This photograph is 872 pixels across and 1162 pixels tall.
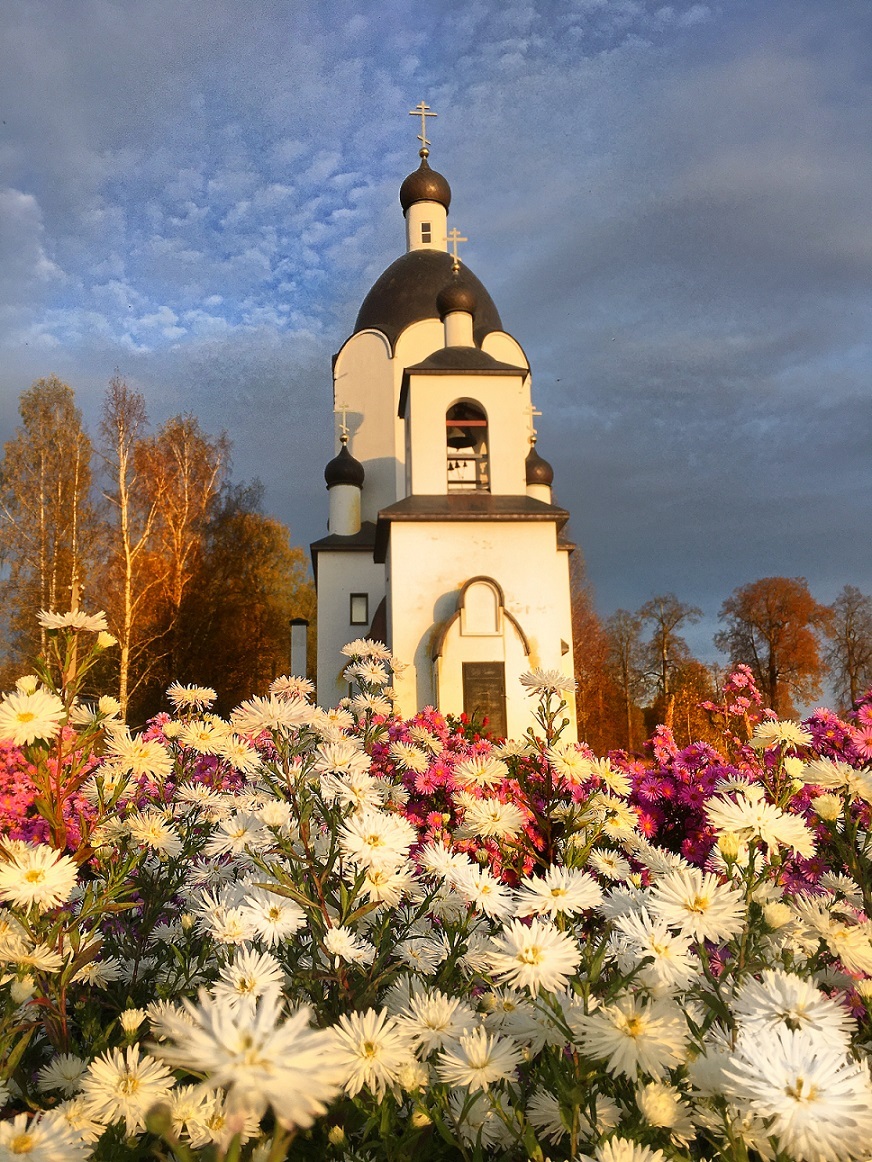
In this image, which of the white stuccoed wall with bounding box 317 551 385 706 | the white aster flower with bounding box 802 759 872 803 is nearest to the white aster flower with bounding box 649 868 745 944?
the white aster flower with bounding box 802 759 872 803

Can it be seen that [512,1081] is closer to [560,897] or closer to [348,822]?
[560,897]

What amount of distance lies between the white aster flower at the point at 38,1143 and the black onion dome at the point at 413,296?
22.5 m

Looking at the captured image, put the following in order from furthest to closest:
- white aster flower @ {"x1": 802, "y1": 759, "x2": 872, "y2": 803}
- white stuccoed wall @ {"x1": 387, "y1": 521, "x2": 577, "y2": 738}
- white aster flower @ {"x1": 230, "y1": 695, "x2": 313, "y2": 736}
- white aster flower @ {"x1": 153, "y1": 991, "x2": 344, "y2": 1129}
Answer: white stuccoed wall @ {"x1": 387, "y1": 521, "x2": 577, "y2": 738}
white aster flower @ {"x1": 230, "y1": 695, "x2": 313, "y2": 736}
white aster flower @ {"x1": 802, "y1": 759, "x2": 872, "y2": 803}
white aster flower @ {"x1": 153, "y1": 991, "x2": 344, "y2": 1129}

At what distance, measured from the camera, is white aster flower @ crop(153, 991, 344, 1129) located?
1.69 feet

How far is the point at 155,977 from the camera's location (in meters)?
1.88

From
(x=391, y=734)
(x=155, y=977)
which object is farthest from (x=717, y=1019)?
(x=391, y=734)

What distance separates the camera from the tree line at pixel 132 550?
1855cm

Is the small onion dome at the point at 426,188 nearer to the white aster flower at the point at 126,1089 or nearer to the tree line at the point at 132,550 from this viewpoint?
the tree line at the point at 132,550

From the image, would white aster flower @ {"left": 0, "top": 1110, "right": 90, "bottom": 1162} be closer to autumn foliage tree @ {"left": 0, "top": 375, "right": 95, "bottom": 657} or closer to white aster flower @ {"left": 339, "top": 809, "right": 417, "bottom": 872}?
white aster flower @ {"left": 339, "top": 809, "right": 417, "bottom": 872}

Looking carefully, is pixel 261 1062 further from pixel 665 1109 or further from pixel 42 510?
pixel 42 510

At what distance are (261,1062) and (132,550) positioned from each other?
1892 cm

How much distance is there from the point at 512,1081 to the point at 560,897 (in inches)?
10.1

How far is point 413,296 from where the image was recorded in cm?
2281

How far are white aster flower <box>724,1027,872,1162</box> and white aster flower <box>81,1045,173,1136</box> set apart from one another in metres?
0.77
